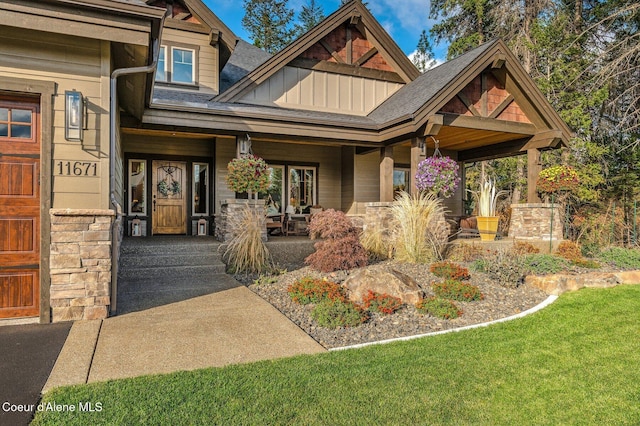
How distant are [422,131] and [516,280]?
12.6 feet

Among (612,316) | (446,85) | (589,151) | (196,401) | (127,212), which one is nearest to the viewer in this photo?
(196,401)

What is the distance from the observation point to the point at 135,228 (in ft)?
33.2

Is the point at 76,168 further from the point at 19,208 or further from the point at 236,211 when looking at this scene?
the point at 236,211

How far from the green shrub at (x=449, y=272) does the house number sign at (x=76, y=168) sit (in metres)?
4.91

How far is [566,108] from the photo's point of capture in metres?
13.4

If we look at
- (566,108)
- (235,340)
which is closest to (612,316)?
(235,340)

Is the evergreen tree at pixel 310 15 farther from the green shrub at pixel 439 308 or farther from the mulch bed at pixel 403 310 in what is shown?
the green shrub at pixel 439 308

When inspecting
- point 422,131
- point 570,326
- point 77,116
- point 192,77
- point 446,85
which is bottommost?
point 570,326

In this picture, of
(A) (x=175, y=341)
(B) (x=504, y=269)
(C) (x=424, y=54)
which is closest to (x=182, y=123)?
(A) (x=175, y=341)

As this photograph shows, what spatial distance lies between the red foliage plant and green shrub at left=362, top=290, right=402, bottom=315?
162 cm

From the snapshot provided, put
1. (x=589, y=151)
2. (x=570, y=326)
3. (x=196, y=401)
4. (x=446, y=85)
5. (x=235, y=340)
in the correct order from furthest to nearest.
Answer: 1. (x=589, y=151)
2. (x=446, y=85)
3. (x=570, y=326)
4. (x=235, y=340)
5. (x=196, y=401)

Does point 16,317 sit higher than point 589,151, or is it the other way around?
point 589,151

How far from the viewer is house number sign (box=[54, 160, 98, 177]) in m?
4.48

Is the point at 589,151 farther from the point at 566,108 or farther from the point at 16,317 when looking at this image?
the point at 16,317
